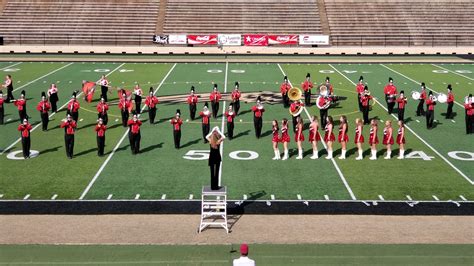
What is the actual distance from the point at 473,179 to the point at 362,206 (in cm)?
422

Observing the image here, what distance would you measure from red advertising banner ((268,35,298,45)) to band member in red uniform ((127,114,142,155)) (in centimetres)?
3601

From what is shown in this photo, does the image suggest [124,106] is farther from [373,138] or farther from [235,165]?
[373,138]

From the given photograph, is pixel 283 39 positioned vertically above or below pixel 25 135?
above

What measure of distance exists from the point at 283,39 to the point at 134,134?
120 ft

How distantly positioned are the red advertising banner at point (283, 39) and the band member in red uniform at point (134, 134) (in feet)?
118

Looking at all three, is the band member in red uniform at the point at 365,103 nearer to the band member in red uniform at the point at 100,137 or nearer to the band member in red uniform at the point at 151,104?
the band member in red uniform at the point at 151,104

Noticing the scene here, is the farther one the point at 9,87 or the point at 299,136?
the point at 9,87

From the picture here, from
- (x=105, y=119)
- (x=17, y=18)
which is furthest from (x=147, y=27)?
(x=105, y=119)

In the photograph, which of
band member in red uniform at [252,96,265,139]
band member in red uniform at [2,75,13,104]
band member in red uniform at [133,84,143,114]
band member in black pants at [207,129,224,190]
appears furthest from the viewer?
band member in red uniform at [2,75,13,104]

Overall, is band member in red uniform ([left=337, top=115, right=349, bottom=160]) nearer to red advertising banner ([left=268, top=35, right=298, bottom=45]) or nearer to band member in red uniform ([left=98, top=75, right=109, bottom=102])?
band member in red uniform ([left=98, top=75, right=109, bottom=102])

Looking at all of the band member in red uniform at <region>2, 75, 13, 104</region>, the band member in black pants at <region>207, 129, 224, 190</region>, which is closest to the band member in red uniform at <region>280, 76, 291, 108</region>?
the band member in red uniform at <region>2, 75, 13, 104</region>

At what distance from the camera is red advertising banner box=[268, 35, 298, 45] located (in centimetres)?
5433

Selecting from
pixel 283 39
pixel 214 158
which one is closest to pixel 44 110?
pixel 214 158

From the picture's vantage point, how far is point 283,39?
54531 mm
